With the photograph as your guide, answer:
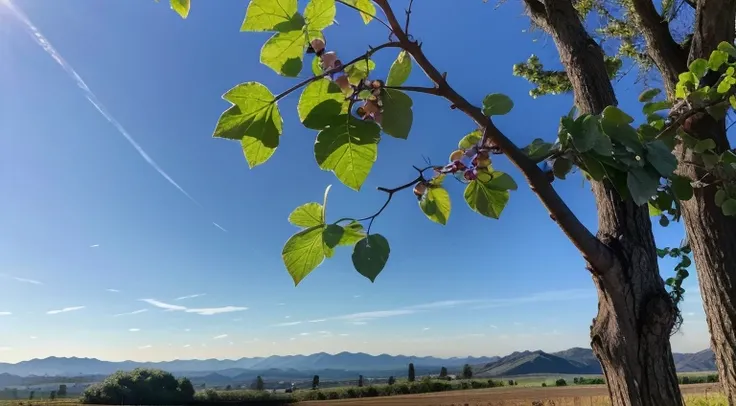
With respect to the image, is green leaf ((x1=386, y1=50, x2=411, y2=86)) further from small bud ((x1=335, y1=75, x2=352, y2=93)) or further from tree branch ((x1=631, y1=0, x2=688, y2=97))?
tree branch ((x1=631, y1=0, x2=688, y2=97))

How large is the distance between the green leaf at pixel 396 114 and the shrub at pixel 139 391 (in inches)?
328

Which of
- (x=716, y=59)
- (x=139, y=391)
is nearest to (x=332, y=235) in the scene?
(x=716, y=59)

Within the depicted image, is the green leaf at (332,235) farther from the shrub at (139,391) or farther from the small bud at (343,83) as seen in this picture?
the shrub at (139,391)

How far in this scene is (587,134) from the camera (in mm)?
247

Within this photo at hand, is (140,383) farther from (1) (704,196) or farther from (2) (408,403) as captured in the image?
(1) (704,196)

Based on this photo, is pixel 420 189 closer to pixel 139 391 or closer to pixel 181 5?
pixel 181 5

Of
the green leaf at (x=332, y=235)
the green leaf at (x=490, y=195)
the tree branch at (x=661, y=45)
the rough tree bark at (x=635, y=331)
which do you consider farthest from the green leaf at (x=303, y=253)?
the tree branch at (x=661, y=45)

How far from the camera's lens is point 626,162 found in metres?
0.24

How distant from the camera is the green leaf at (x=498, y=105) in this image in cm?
28

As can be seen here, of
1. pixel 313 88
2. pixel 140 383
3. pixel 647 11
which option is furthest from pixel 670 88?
pixel 140 383

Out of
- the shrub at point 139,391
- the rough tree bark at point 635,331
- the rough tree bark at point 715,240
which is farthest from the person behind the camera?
the shrub at point 139,391

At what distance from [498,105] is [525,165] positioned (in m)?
0.04

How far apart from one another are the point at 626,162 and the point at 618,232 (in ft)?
0.96

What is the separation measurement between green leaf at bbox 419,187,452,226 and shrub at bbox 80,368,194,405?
8.24 metres
